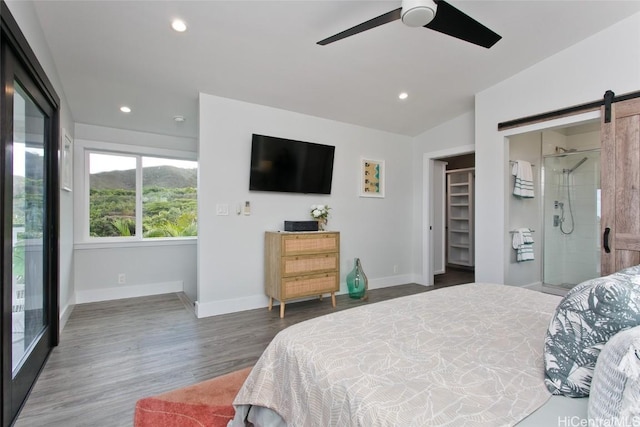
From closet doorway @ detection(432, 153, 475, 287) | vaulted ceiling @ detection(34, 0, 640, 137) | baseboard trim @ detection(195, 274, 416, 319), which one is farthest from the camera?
closet doorway @ detection(432, 153, 475, 287)

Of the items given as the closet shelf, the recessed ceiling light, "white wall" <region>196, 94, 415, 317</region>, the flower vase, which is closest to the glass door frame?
the recessed ceiling light

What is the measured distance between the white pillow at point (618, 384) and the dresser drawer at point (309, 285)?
112 inches

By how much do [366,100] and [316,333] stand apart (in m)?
3.12

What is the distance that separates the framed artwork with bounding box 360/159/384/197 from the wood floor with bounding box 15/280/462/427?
5.45 ft

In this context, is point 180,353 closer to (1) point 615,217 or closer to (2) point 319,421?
(2) point 319,421

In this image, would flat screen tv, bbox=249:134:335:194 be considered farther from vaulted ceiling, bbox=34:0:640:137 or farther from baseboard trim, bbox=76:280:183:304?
baseboard trim, bbox=76:280:183:304

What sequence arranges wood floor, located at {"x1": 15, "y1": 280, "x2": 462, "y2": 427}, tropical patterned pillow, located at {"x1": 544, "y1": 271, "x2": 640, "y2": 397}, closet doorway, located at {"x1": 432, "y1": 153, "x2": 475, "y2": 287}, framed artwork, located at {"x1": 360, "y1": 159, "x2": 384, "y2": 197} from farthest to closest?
closet doorway, located at {"x1": 432, "y1": 153, "x2": 475, "y2": 287} < framed artwork, located at {"x1": 360, "y1": 159, "x2": 384, "y2": 197} < wood floor, located at {"x1": 15, "y1": 280, "x2": 462, "y2": 427} < tropical patterned pillow, located at {"x1": 544, "y1": 271, "x2": 640, "y2": 397}

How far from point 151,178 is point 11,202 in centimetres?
284

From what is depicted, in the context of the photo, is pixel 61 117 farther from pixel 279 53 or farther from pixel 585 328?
pixel 585 328

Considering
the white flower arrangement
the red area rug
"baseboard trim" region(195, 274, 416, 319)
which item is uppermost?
the white flower arrangement

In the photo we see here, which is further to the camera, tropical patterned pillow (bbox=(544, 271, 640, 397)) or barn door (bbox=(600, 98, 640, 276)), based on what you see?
barn door (bbox=(600, 98, 640, 276))

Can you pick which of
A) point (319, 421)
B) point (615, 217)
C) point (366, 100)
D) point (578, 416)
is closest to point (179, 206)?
point (366, 100)

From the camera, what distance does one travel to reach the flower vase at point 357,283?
13.5ft

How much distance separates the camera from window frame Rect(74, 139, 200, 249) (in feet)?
12.4
